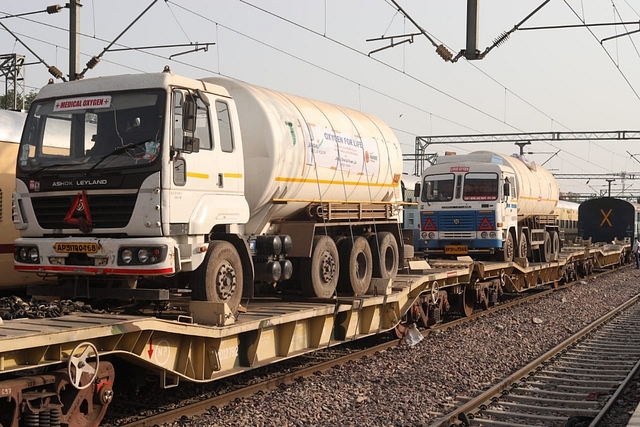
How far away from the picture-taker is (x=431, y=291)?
591 inches

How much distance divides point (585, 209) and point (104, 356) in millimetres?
38232

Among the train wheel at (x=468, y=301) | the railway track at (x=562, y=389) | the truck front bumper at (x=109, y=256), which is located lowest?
the railway track at (x=562, y=389)

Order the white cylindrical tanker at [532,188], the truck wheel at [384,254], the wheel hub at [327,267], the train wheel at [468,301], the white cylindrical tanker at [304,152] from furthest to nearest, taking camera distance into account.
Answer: the white cylindrical tanker at [532,188], the train wheel at [468,301], the truck wheel at [384,254], the wheel hub at [327,267], the white cylindrical tanker at [304,152]

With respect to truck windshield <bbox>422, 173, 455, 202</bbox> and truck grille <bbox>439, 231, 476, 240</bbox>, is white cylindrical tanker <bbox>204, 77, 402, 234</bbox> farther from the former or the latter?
truck windshield <bbox>422, 173, 455, 202</bbox>

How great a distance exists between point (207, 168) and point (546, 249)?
61.6 ft

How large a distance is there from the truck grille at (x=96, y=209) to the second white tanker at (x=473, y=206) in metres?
14.1

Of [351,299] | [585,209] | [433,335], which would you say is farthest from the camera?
[585,209]

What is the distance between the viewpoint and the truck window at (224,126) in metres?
9.10

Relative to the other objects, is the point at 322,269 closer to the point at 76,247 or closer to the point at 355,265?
the point at 355,265

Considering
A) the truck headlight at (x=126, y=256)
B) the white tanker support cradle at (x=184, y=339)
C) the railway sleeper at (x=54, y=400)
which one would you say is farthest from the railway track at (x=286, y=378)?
the truck headlight at (x=126, y=256)

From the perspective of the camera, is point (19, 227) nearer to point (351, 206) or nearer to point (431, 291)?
point (351, 206)

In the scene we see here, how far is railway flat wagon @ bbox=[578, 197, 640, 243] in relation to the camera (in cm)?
4062

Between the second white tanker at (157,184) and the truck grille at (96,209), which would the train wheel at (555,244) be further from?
the truck grille at (96,209)

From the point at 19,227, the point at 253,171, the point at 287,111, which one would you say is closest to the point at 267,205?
the point at 253,171
